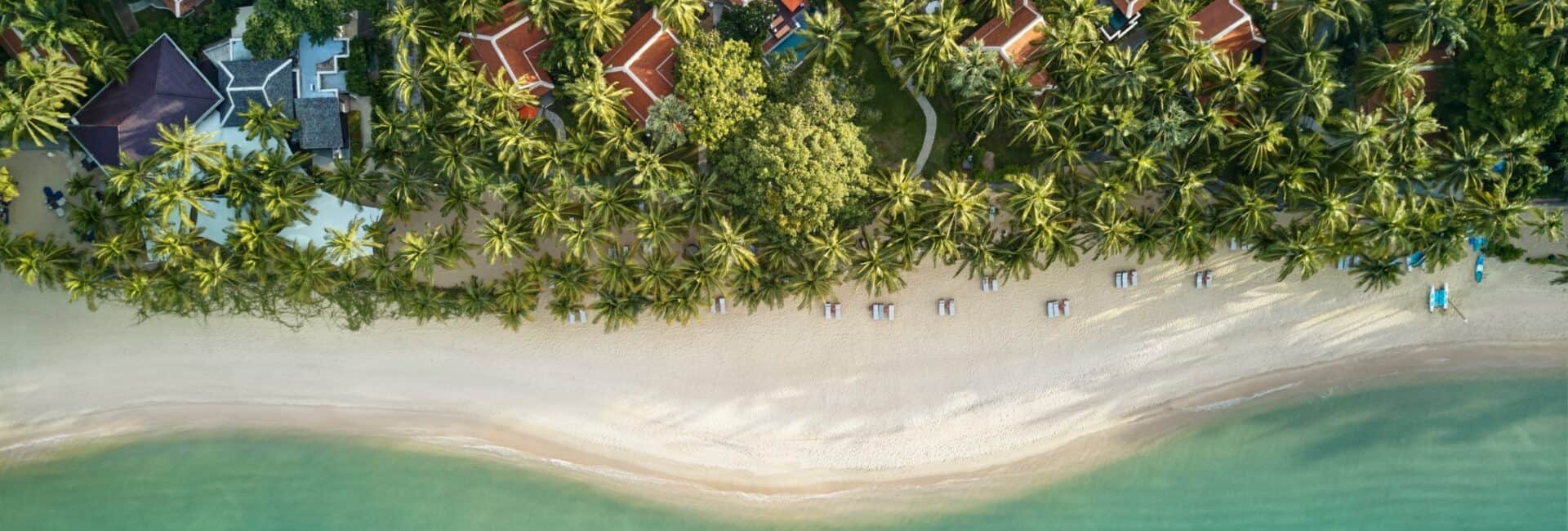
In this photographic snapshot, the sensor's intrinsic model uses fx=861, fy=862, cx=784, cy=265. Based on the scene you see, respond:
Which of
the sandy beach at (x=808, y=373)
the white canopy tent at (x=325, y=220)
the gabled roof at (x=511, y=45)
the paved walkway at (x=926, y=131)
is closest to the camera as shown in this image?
the gabled roof at (x=511, y=45)

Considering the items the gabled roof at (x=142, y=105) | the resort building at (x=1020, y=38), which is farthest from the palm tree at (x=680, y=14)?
the gabled roof at (x=142, y=105)

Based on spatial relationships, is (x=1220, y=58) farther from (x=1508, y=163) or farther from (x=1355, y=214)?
(x=1508, y=163)

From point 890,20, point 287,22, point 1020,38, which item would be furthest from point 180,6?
point 1020,38

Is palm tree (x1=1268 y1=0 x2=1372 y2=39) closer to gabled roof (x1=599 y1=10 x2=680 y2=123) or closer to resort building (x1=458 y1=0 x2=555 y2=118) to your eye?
gabled roof (x1=599 y1=10 x2=680 y2=123)

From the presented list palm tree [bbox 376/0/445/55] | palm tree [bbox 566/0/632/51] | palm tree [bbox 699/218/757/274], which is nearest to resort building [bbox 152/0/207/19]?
palm tree [bbox 376/0/445/55]

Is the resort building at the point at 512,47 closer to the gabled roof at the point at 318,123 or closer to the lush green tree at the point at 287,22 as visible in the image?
the lush green tree at the point at 287,22
